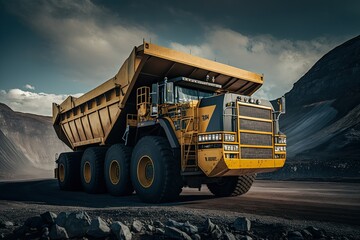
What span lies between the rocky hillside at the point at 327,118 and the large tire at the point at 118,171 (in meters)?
15.8

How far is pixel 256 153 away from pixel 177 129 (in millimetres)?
1893

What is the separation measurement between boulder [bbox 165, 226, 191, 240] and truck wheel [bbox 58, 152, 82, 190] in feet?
28.8

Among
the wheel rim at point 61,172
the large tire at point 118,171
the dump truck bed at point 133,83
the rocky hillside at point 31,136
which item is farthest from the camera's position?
the rocky hillside at point 31,136

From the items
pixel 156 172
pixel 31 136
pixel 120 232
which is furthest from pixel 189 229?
pixel 31 136

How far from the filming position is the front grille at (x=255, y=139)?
7.62 m

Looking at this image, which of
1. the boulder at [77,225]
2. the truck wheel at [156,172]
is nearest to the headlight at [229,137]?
the truck wheel at [156,172]

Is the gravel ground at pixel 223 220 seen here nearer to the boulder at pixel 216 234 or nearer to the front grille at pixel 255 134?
the boulder at pixel 216 234

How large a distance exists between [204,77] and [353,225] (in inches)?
230

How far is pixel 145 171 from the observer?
8.36 metres

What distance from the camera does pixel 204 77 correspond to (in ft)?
32.2

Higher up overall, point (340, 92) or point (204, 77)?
point (340, 92)

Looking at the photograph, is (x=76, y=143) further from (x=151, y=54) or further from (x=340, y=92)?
(x=340, y=92)

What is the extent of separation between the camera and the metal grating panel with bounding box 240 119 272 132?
25.2 feet

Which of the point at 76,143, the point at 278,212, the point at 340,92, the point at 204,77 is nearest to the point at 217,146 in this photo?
the point at 278,212
